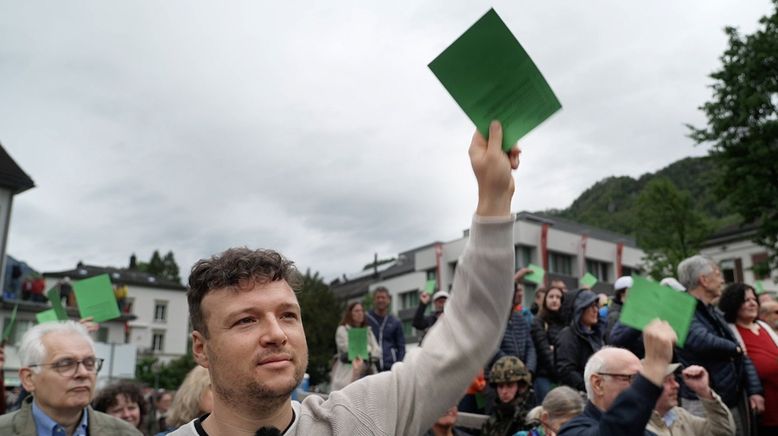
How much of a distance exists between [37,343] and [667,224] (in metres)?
35.1

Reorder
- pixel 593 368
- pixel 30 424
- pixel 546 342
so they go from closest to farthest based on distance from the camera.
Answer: pixel 30 424 → pixel 593 368 → pixel 546 342

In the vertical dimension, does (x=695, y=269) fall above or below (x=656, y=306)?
above

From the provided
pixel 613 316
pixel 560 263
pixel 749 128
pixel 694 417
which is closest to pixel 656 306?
pixel 694 417

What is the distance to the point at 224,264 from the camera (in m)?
2.28

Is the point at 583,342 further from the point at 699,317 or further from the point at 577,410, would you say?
the point at 577,410

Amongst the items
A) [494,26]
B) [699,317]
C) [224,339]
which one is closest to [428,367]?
[224,339]

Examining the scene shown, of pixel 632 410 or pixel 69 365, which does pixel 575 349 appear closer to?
pixel 632 410

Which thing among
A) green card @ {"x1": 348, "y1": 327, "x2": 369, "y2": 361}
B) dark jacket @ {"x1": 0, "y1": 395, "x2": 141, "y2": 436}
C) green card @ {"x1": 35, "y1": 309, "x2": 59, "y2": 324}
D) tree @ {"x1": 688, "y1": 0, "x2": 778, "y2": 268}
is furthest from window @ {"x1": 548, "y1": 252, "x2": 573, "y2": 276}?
dark jacket @ {"x1": 0, "y1": 395, "x2": 141, "y2": 436}

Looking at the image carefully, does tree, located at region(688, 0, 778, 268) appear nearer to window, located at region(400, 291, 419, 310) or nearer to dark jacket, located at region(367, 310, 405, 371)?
dark jacket, located at region(367, 310, 405, 371)

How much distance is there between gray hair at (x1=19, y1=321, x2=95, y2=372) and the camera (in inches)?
169

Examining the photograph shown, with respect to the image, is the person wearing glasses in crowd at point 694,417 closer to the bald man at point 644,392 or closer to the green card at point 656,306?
the bald man at point 644,392

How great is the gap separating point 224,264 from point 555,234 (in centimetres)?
5214

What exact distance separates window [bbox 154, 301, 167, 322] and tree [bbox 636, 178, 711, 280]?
5807 centimetres

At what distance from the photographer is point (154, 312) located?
78.6 metres
